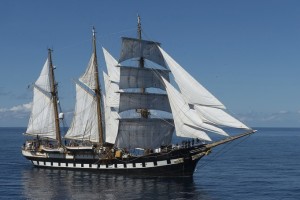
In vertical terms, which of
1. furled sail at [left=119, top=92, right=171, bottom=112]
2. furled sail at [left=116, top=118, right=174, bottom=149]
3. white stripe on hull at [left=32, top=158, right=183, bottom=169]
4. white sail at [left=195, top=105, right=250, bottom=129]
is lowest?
white stripe on hull at [left=32, top=158, right=183, bottom=169]

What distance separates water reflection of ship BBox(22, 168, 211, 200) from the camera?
44.3 m

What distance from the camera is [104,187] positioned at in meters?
49.1

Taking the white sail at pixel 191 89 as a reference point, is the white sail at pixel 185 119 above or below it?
below

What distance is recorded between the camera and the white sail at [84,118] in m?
64.2

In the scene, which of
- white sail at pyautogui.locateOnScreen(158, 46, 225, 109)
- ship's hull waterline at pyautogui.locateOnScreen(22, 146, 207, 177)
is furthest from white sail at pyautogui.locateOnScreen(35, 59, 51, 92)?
white sail at pyautogui.locateOnScreen(158, 46, 225, 109)

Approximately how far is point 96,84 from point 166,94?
37.9 ft

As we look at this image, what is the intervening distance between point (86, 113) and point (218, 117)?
2361 cm

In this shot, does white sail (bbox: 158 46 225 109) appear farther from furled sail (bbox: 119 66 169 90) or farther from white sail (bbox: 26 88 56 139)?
white sail (bbox: 26 88 56 139)

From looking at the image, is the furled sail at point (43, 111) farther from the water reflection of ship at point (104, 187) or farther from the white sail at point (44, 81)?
the water reflection of ship at point (104, 187)

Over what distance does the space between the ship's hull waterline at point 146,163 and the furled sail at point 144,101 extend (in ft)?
21.3

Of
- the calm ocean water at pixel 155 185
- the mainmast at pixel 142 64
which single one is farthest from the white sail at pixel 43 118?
the mainmast at pixel 142 64

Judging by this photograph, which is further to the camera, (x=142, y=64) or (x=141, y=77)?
(x=142, y=64)

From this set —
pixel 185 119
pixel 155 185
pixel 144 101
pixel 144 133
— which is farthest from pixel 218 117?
pixel 144 133

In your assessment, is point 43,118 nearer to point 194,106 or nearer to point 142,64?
point 142,64
